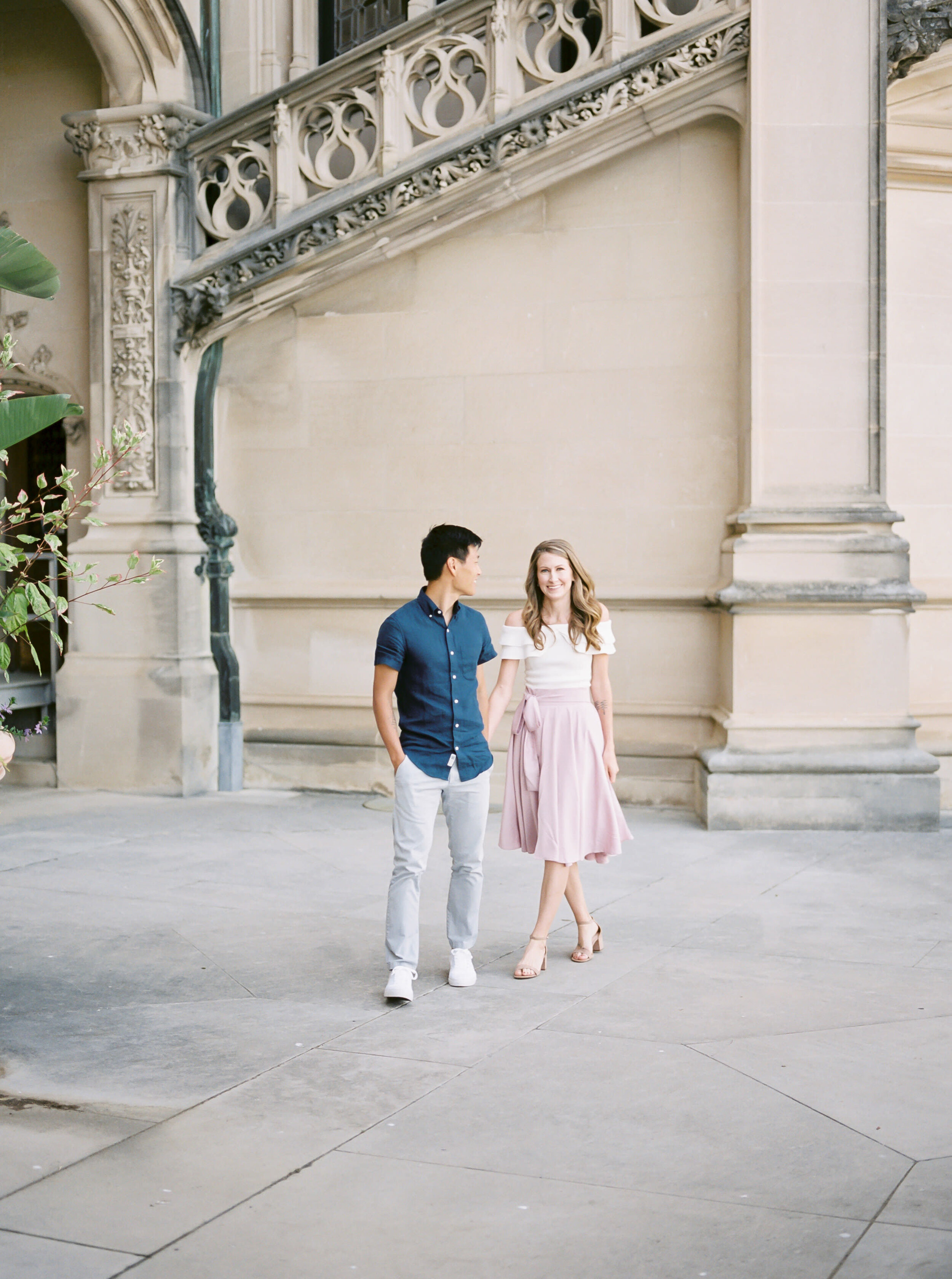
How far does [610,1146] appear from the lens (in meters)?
4.07

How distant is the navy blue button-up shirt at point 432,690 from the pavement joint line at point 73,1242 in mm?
2441

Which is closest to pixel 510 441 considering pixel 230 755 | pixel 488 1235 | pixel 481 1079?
pixel 230 755

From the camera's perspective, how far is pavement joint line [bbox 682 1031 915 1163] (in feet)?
13.3

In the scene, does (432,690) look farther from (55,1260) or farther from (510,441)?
(510,441)

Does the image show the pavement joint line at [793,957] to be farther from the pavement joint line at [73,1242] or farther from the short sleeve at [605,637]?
the pavement joint line at [73,1242]

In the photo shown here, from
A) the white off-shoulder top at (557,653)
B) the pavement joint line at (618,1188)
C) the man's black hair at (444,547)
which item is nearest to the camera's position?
the pavement joint line at (618,1188)

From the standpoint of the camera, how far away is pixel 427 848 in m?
5.68

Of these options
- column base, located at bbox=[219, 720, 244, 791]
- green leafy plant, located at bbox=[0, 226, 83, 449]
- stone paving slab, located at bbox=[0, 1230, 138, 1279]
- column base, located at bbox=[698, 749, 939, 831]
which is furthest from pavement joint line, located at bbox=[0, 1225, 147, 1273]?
column base, located at bbox=[219, 720, 244, 791]

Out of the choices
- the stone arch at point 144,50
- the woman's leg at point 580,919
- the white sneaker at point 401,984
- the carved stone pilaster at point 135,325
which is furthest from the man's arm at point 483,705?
the stone arch at point 144,50

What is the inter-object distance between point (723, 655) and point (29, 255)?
633 cm

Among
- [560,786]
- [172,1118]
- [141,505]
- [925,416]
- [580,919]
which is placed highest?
[925,416]

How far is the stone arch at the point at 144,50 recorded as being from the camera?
10164mm

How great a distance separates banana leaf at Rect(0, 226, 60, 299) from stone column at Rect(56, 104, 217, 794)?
6.46 m

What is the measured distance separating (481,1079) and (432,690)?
5.13ft
